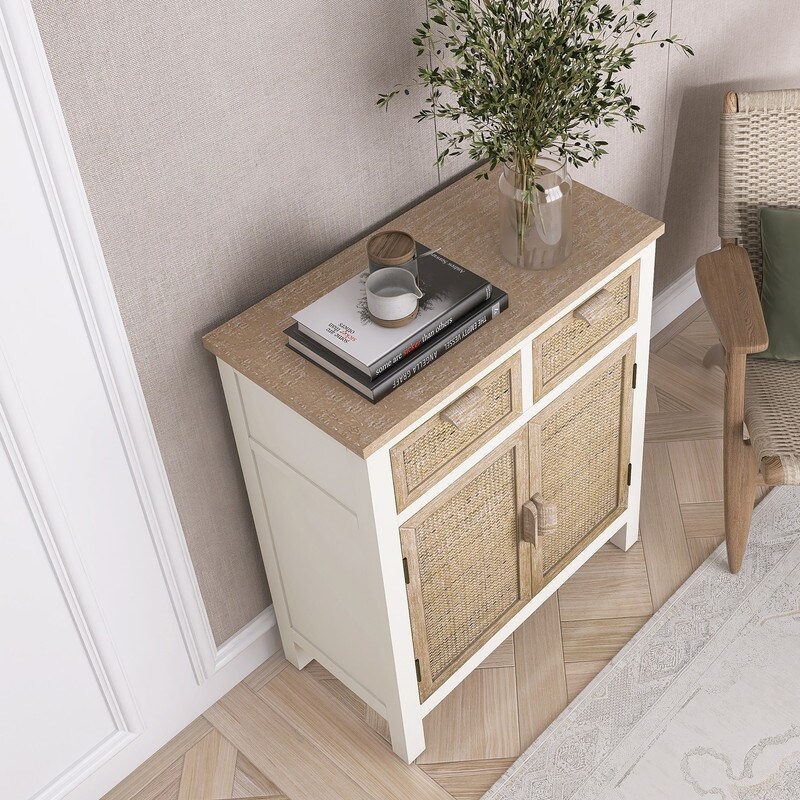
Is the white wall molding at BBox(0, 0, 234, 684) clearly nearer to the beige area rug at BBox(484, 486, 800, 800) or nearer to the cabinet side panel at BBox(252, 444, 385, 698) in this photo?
the cabinet side panel at BBox(252, 444, 385, 698)

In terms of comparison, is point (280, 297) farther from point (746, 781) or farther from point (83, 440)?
point (746, 781)

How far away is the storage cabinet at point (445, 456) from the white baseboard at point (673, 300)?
0.78 metres

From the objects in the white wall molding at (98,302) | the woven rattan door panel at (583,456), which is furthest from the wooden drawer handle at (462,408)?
the white wall molding at (98,302)

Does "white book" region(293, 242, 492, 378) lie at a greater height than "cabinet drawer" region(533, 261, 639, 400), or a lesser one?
greater

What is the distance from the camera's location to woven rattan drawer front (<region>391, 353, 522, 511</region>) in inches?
57.6

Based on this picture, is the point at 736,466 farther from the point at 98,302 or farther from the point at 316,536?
the point at 98,302

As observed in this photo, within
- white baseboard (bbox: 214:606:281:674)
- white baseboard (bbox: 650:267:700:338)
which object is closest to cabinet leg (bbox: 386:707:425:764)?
white baseboard (bbox: 214:606:281:674)

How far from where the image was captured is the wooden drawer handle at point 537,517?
1.76 m

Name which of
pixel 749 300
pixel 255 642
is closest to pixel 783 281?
pixel 749 300

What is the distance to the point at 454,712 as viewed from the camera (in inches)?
76.4

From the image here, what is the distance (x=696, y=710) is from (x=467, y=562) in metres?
0.59

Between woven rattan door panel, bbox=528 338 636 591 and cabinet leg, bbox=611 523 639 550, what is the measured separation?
0.09 m

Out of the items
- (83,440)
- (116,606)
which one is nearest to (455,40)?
(83,440)

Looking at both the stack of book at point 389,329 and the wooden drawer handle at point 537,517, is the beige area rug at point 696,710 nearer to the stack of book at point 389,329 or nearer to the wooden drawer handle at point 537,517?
the wooden drawer handle at point 537,517
